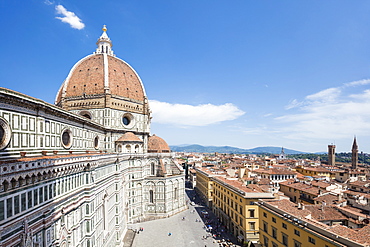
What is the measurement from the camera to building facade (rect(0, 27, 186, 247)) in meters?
12.6

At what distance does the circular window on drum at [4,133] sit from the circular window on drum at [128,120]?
3121 centimetres

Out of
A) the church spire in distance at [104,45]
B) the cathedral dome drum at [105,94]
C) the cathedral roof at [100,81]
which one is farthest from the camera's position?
the church spire in distance at [104,45]

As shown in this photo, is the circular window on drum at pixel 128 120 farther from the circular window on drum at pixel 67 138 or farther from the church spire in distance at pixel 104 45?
the circular window on drum at pixel 67 138

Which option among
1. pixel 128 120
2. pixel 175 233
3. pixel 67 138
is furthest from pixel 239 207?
pixel 128 120

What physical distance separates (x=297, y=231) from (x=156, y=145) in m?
32.8

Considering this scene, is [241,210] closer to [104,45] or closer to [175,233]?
[175,233]

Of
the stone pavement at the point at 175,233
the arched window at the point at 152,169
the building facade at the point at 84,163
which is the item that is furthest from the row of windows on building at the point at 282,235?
the arched window at the point at 152,169

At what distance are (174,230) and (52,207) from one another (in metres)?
27.6

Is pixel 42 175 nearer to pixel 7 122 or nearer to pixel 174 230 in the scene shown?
pixel 7 122

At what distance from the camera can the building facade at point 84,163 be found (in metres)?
12.6

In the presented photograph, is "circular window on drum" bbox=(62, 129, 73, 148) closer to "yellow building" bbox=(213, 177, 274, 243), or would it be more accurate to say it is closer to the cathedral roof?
the cathedral roof

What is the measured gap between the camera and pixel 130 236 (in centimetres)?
3581

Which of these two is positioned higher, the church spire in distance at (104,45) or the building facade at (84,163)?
the church spire in distance at (104,45)

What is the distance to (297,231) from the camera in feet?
70.3
